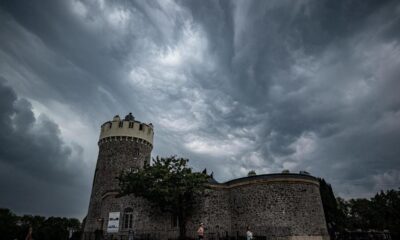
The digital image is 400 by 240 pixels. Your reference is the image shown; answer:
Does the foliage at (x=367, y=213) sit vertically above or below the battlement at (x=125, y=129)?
below

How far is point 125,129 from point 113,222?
12813mm

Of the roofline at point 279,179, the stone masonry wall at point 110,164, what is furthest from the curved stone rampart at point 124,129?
the roofline at point 279,179

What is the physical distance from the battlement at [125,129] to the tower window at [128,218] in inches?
434

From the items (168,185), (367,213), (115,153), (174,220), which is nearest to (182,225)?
(174,220)

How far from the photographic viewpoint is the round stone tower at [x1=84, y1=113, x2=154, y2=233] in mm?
31656

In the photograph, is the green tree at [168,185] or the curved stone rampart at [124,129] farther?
the curved stone rampart at [124,129]

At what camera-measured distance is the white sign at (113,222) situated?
80.8 feet

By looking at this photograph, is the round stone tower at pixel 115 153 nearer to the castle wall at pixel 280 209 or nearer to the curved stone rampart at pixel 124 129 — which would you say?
the curved stone rampart at pixel 124 129

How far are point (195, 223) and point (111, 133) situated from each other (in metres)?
16.7

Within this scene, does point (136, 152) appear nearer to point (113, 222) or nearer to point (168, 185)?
point (113, 222)

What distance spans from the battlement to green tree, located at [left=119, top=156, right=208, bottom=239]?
1067 cm

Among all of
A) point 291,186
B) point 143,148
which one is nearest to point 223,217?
point 291,186

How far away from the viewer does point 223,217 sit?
26.8 metres

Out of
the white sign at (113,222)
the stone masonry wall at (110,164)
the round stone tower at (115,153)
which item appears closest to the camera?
the white sign at (113,222)
